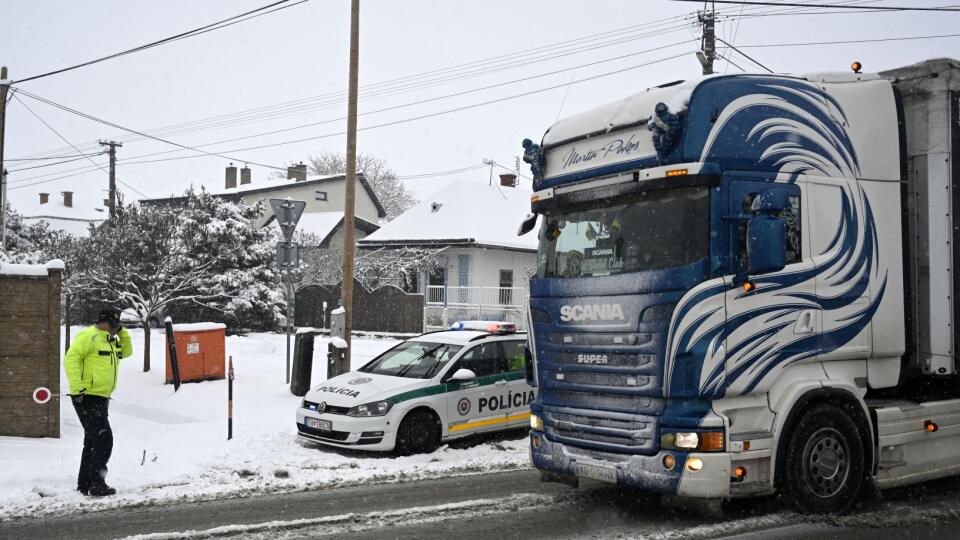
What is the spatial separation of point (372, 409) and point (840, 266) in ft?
18.8

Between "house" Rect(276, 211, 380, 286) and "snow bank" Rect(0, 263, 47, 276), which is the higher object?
"house" Rect(276, 211, 380, 286)

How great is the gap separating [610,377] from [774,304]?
1433 mm

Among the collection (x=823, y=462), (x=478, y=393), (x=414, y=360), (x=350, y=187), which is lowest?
(x=823, y=462)

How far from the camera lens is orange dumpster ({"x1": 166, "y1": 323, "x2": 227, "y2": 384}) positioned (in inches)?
617

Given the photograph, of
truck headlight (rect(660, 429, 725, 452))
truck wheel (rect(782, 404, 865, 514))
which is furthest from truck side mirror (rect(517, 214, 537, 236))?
truck wheel (rect(782, 404, 865, 514))

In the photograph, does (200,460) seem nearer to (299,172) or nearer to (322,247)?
(322,247)

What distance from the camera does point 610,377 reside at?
686cm

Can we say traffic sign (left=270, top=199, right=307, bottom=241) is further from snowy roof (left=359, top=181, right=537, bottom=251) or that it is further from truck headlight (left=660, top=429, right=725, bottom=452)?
snowy roof (left=359, top=181, right=537, bottom=251)

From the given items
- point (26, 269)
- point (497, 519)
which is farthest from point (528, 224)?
point (26, 269)

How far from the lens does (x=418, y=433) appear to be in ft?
34.4

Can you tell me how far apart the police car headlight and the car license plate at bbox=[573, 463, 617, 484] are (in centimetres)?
373

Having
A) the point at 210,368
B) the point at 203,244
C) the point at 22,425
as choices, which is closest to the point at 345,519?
the point at 22,425

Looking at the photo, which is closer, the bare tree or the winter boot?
the winter boot

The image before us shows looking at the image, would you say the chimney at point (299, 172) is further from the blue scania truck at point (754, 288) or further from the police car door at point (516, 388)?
the blue scania truck at point (754, 288)
